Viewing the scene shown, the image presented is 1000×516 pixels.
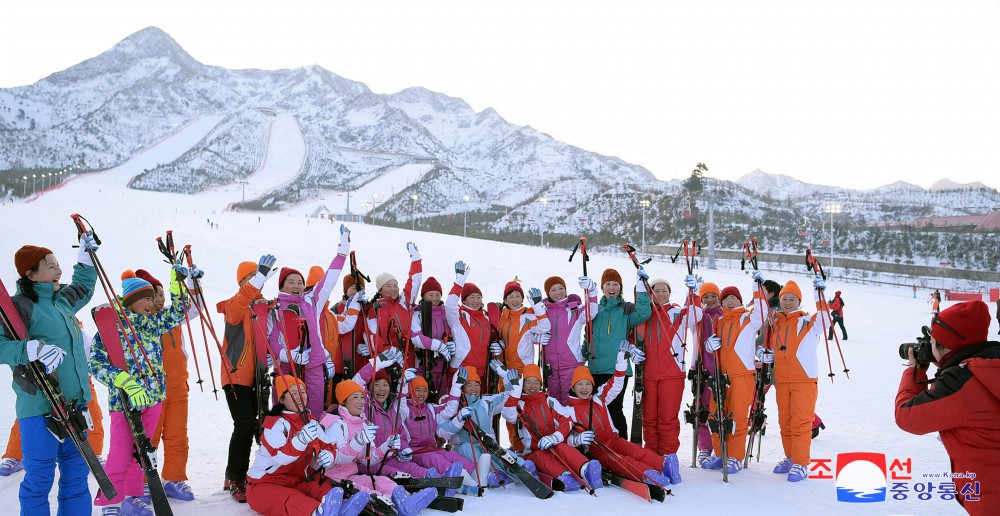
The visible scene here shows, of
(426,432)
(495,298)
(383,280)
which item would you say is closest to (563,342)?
(426,432)

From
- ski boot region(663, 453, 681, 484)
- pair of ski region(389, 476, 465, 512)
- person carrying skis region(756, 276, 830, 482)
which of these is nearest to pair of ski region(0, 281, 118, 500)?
pair of ski region(389, 476, 465, 512)

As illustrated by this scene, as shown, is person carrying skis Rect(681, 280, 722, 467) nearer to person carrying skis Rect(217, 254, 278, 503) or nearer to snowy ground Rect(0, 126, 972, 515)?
snowy ground Rect(0, 126, 972, 515)

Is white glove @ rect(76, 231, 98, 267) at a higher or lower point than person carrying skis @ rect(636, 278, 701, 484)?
higher

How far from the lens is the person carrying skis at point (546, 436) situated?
4746 mm

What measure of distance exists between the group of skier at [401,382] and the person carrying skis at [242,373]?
12mm

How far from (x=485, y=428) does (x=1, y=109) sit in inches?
7770

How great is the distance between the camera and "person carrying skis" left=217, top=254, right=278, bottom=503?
4.54 metres

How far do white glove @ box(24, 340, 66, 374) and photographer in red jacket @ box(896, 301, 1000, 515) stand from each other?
410 cm

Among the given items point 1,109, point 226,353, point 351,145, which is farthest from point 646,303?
point 1,109

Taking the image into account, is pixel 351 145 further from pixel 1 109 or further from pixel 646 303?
pixel 646 303

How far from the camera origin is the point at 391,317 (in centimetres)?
559

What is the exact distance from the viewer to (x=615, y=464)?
4918mm

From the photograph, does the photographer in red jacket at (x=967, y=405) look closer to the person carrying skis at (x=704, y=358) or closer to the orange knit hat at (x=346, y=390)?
the person carrying skis at (x=704, y=358)

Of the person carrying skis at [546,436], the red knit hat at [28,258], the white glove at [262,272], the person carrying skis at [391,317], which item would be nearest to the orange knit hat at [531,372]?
the person carrying skis at [546,436]
